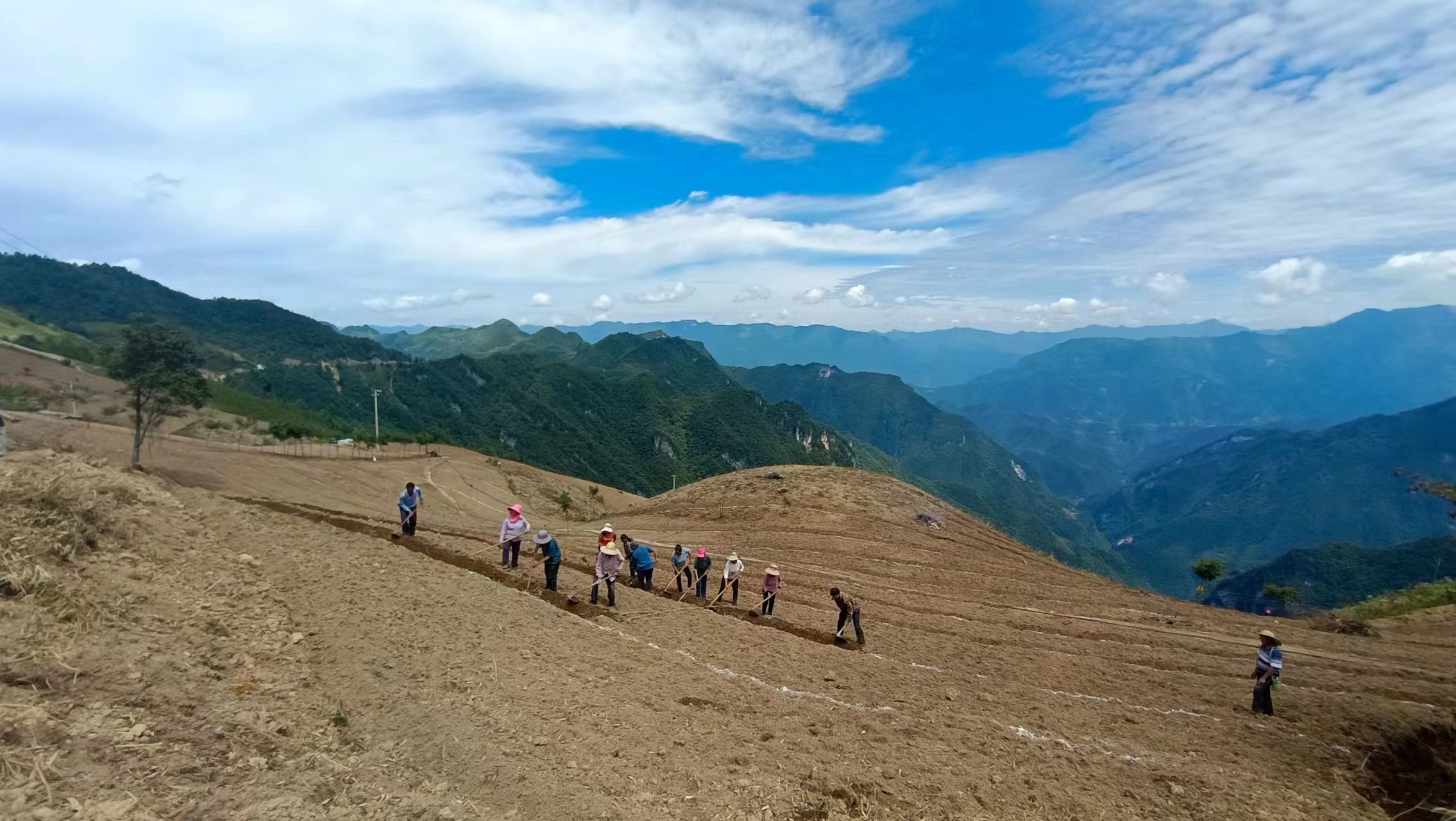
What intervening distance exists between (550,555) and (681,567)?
14.5 ft

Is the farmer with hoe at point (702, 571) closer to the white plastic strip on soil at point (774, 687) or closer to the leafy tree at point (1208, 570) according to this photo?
the white plastic strip on soil at point (774, 687)

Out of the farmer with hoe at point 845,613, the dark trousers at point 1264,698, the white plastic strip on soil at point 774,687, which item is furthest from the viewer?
the farmer with hoe at point 845,613

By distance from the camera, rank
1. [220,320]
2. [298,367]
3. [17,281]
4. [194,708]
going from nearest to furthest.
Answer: [194,708]
[298,367]
[17,281]
[220,320]

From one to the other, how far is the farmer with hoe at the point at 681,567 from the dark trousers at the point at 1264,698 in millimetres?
13214

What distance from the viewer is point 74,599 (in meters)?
8.71

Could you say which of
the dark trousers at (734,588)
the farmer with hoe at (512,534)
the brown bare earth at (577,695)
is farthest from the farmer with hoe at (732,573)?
the farmer with hoe at (512,534)

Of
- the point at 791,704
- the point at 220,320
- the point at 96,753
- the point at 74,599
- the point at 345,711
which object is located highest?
Result: the point at 220,320

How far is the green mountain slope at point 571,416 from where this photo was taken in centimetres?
13575

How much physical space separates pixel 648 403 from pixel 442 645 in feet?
566

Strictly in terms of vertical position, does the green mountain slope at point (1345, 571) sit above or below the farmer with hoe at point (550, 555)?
below

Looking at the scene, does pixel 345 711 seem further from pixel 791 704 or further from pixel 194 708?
pixel 791 704

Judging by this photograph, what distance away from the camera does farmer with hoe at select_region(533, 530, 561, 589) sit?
15.5 meters

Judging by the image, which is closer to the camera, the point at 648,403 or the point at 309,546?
the point at 309,546

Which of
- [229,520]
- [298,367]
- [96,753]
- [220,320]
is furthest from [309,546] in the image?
[220,320]
